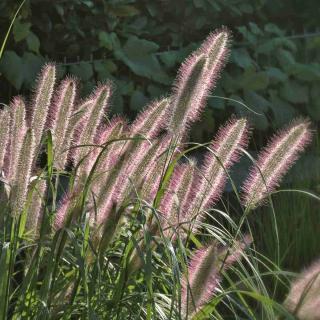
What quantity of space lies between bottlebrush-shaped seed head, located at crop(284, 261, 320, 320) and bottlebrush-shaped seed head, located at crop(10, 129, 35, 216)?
739 millimetres

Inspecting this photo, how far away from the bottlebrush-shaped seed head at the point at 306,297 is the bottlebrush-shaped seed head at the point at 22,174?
0.74 meters

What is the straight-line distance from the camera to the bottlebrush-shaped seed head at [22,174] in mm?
2443

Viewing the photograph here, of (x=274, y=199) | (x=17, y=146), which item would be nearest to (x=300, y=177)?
(x=274, y=199)

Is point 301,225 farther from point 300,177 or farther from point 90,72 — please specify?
point 90,72

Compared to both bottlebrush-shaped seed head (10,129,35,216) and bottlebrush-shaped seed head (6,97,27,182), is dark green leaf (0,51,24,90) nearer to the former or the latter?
bottlebrush-shaped seed head (6,97,27,182)

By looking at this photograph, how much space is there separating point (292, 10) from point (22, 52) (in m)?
2.25

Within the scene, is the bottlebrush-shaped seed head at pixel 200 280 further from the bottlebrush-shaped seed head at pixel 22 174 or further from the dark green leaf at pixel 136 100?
the dark green leaf at pixel 136 100

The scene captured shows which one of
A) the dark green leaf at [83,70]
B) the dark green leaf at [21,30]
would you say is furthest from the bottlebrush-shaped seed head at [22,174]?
the dark green leaf at [83,70]

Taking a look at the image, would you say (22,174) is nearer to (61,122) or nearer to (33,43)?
(61,122)

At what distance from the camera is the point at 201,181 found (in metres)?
2.59

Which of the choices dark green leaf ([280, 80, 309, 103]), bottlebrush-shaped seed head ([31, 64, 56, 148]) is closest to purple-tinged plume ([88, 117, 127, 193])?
bottlebrush-shaped seed head ([31, 64, 56, 148])

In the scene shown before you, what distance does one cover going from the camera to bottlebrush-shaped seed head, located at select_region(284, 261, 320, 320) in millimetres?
1986

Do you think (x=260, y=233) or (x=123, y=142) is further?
(x=260, y=233)

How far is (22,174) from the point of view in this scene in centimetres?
245
